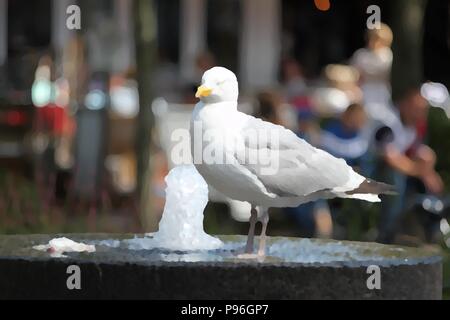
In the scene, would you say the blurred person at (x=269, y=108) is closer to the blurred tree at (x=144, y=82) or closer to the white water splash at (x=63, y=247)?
the blurred tree at (x=144, y=82)

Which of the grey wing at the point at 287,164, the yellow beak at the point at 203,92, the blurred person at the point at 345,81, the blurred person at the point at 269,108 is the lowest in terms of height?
the grey wing at the point at 287,164

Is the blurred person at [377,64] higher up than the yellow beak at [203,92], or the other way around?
the blurred person at [377,64]

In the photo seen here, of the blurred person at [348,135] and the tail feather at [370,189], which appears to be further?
the blurred person at [348,135]

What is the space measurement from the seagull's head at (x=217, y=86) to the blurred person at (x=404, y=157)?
4173 mm

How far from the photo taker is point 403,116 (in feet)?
38.4

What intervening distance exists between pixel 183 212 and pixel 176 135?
7.26 meters

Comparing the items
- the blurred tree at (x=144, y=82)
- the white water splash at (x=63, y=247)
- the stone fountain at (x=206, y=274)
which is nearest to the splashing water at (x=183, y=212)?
the stone fountain at (x=206, y=274)

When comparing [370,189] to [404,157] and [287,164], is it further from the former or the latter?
[404,157]

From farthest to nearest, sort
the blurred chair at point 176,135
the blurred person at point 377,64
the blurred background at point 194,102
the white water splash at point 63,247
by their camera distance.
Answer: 1. the blurred person at point 377,64
2. the blurred chair at point 176,135
3. the blurred background at point 194,102
4. the white water splash at point 63,247

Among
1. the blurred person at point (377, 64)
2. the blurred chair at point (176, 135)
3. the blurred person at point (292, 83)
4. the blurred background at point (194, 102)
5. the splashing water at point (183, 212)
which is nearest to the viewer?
the splashing water at point (183, 212)

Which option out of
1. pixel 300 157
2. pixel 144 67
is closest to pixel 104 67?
pixel 144 67

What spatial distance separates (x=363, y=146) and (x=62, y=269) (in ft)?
19.8

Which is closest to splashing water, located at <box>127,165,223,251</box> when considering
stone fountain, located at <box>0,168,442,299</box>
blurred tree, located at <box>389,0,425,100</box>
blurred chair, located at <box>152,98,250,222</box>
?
stone fountain, located at <box>0,168,442,299</box>

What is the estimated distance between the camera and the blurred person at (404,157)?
10852mm
